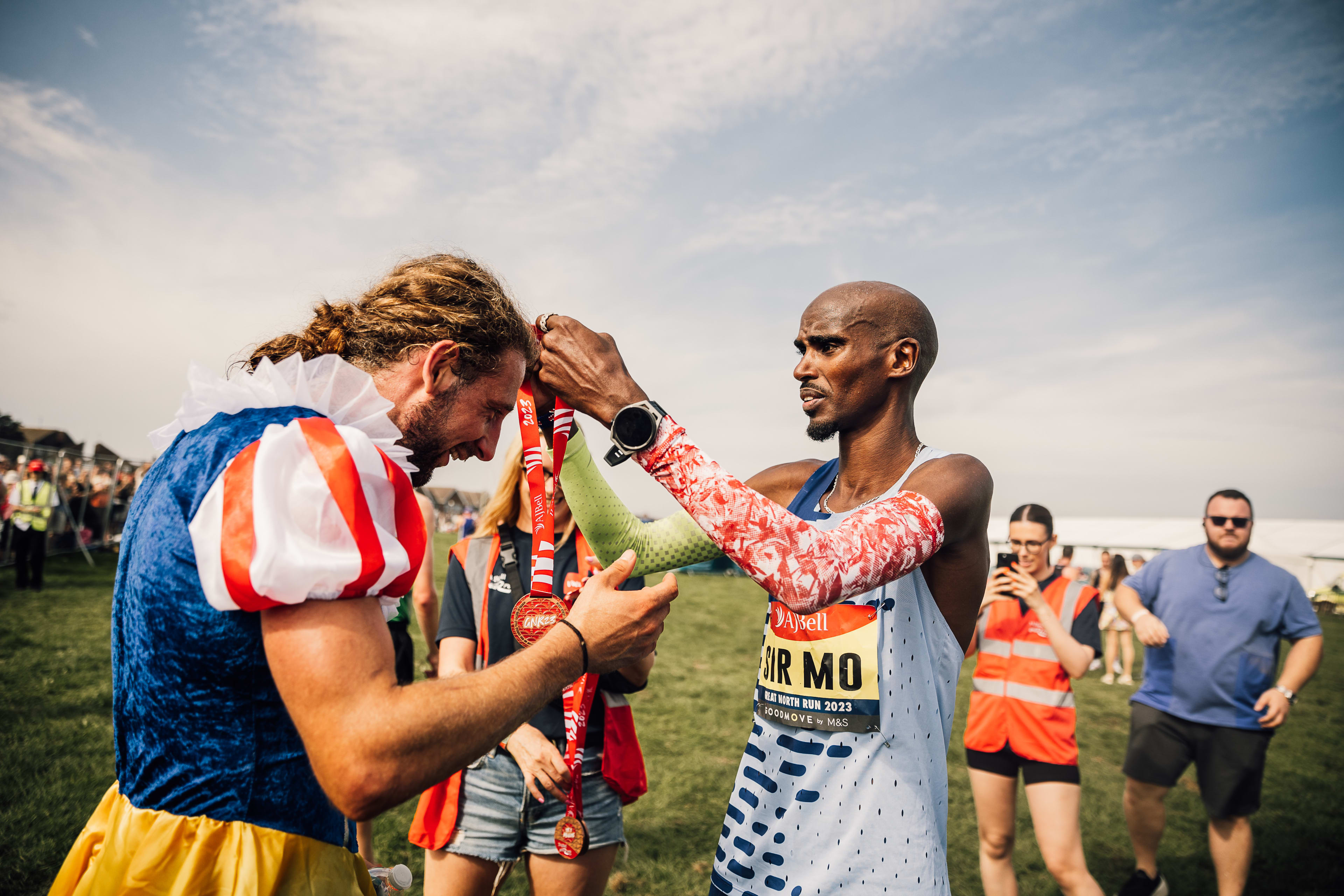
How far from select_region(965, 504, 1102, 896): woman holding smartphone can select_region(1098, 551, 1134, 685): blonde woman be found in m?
8.07

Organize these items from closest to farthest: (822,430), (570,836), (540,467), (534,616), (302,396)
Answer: (302,396), (540,467), (534,616), (822,430), (570,836)

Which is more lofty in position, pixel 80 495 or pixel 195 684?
pixel 195 684

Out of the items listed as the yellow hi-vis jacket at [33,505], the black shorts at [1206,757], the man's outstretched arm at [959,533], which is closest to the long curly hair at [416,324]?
the man's outstretched arm at [959,533]

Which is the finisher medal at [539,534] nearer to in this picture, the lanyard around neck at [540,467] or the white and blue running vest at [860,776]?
the lanyard around neck at [540,467]

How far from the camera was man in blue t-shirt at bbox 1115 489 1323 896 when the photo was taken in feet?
15.8

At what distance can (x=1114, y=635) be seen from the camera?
47.2 ft

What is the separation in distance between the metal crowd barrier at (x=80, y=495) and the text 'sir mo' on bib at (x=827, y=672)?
53.6 ft

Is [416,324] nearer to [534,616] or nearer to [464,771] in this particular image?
[534,616]

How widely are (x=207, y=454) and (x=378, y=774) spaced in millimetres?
700

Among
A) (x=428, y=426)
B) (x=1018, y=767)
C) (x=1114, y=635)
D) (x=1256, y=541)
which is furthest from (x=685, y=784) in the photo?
(x=1256, y=541)

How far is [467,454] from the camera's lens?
6.70 ft

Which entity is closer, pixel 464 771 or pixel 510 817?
pixel 510 817

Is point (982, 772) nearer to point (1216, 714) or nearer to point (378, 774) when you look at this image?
point (1216, 714)

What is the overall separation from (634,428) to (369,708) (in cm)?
86
